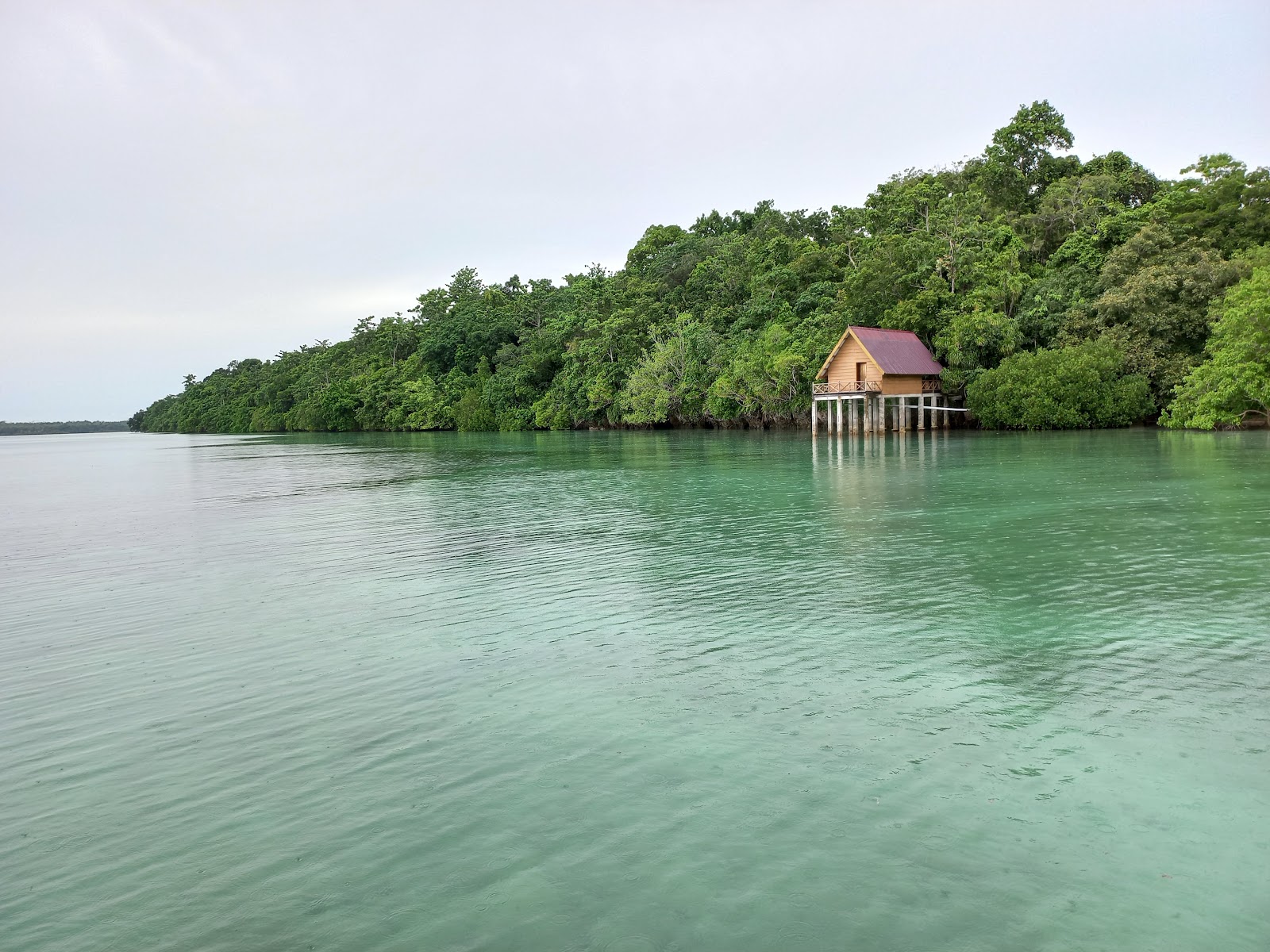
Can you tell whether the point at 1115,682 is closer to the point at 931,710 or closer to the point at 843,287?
the point at 931,710

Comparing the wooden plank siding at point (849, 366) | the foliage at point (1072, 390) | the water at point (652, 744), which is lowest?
the water at point (652, 744)

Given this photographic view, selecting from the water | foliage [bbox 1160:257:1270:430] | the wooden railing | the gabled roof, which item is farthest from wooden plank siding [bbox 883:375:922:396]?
the water

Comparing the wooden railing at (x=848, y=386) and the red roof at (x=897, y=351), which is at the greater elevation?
the red roof at (x=897, y=351)

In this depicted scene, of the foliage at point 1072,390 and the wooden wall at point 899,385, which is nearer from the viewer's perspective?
the foliage at point 1072,390

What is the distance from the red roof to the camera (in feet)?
144

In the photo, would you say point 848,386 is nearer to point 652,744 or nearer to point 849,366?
point 849,366

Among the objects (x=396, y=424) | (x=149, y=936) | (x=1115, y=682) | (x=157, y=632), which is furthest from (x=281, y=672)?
(x=396, y=424)

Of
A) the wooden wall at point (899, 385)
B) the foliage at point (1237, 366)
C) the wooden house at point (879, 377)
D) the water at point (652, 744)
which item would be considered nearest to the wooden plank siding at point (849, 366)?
the wooden house at point (879, 377)

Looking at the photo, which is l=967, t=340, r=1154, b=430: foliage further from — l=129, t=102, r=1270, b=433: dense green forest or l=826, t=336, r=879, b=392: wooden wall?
l=826, t=336, r=879, b=392: wooden wall

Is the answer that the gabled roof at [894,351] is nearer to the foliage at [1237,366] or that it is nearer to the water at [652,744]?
the foliage at [1237,366]

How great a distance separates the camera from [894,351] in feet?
149

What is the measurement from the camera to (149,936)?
383cm

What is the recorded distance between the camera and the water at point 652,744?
3904 mm

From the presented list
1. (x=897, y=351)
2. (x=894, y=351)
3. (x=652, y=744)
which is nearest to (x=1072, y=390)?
(x=897, y=351)
